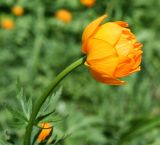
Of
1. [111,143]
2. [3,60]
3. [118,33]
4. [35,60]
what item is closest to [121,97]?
[111,143]

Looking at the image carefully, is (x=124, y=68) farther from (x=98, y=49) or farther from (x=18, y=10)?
(x=18, y=10)

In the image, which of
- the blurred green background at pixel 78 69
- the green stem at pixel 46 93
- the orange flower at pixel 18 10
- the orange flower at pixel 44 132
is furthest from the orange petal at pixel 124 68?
the orange flower at pixel 18 10

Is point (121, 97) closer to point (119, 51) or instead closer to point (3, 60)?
point (3, 60)

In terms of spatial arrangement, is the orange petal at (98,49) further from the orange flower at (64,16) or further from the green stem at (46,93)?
the orange flower at (64,16)

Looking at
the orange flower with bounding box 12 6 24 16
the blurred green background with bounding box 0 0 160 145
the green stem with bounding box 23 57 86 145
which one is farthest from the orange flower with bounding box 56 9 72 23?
the green stem with bounding box 23 57 86 145

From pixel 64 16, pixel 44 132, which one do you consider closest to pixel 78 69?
pixel 64 16
